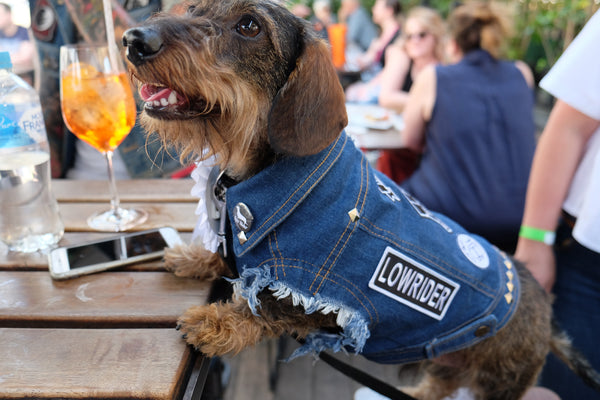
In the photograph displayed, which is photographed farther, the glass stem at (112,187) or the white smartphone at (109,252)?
the glass stem at (112,187)

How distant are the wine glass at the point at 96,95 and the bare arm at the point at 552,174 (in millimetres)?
1679

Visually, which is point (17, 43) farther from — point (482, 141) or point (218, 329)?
point (482, 141)

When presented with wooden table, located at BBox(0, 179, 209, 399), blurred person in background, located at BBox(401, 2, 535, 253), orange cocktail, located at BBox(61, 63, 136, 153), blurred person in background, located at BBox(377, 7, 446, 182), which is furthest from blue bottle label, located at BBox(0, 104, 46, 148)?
blurred person in background, located at BBox(377, 7, 446, 182)

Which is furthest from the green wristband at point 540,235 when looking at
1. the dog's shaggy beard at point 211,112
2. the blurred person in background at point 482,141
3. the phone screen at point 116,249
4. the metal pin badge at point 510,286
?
the phone screen at point 116,249

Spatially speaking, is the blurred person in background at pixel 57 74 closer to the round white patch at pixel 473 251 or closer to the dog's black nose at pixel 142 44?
the dog's black nose at pixel 142 44

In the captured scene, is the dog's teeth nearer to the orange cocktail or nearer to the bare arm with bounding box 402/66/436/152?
the orange cocktail

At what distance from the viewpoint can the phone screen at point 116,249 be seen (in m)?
1.34

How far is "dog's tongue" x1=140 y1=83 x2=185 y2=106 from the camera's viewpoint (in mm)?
1327

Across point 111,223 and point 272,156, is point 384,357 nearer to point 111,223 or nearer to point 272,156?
point 272,156

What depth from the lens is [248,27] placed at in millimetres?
1419

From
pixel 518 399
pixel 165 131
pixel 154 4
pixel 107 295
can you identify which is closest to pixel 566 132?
pixel 518 399

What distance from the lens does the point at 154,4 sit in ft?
8.50

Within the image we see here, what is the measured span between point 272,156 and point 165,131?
0.36 meters

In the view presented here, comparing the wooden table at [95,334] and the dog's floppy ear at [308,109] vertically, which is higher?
the dog's floppy ear at [308,109]
